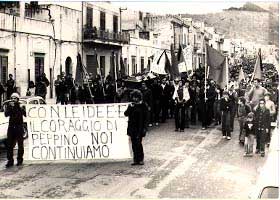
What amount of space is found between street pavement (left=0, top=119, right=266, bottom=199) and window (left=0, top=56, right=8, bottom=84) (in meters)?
7.75

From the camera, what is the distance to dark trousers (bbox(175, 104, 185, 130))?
1362 centimetres

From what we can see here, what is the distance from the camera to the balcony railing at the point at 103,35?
2504 cm

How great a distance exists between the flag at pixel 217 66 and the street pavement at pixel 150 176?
118 inches

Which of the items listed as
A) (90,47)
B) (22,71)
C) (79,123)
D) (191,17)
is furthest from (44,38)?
(191,17)

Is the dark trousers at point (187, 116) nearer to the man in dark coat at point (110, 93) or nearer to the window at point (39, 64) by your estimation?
the man in dark coat at point (110, 93)

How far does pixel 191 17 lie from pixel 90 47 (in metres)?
28.3

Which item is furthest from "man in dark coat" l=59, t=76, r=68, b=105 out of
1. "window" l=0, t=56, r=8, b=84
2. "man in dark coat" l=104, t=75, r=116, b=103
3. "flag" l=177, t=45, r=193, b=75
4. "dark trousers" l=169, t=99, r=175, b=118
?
"flag" l=177, t=45, r=193, b=75

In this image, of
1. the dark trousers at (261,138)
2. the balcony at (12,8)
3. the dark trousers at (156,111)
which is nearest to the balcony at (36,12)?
the balcony at (12,8)

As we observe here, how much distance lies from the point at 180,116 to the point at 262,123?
3892mm

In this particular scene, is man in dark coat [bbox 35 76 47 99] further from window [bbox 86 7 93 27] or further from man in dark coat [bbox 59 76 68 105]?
window [bbox 86 7 93 27]

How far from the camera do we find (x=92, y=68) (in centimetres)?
2673

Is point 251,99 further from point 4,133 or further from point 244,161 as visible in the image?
point 4,133

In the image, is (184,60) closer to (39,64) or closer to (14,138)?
(39,64)

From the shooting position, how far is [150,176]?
8.36 m
